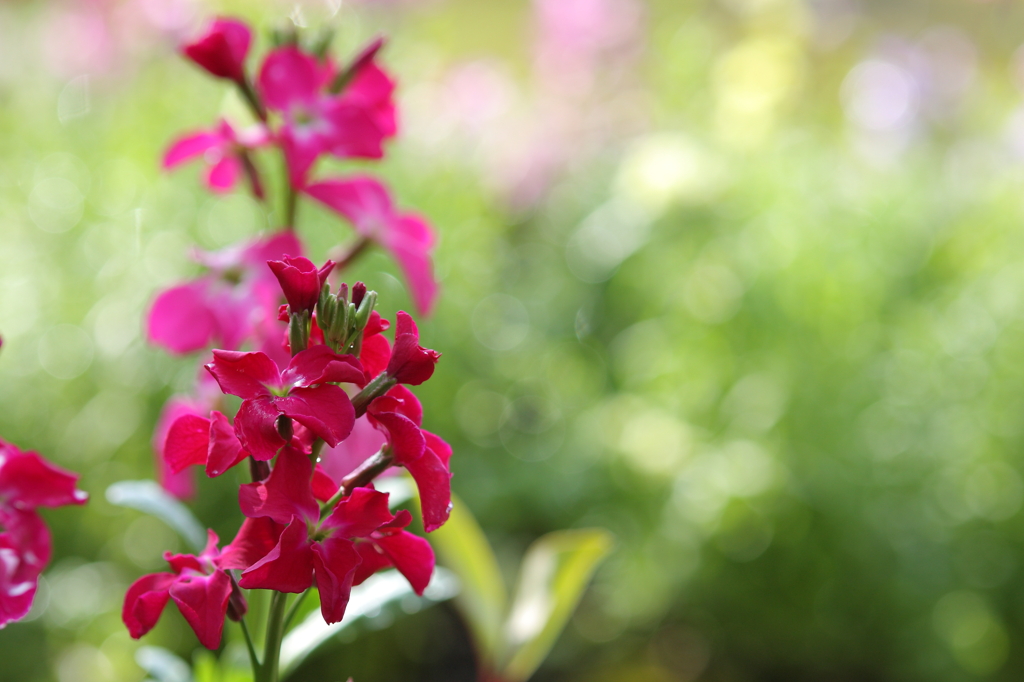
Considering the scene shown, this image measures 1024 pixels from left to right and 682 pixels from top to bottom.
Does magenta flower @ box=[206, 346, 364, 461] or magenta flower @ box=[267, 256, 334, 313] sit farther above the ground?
magenta flower @ box=[267, 256, 334, 313]

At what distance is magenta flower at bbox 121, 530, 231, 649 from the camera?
1.01 ft

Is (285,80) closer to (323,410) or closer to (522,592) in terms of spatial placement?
(323,410)

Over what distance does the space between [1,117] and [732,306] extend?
1.79 m

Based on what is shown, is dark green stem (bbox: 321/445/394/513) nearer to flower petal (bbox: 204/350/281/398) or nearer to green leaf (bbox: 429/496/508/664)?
flower petal (bbox: 204/350/281/398)

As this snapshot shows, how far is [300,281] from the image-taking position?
0.30 meters

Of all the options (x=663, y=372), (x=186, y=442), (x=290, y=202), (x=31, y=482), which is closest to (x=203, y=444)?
(x=186, y=442)

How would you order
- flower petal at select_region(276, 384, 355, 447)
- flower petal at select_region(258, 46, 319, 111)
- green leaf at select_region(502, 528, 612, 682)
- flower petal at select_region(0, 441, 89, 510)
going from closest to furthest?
flower petal at select_region(276, 384, 355, 447)
flower petal at select_region(0, 441, 89, 510)
flower petal at select_region(258, 46, 319, 111)
green leaf at select_region(502, 528, 612, 682)

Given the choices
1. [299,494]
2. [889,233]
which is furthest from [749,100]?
[299,494]

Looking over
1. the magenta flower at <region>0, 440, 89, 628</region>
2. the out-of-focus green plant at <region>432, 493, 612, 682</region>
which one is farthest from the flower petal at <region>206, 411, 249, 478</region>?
the out-of-focus green plant at <region>432, 493, 612, 682</region>

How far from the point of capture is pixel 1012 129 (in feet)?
7.79

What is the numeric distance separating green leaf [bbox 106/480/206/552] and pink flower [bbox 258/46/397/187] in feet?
0.68

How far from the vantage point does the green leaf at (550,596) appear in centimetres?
64

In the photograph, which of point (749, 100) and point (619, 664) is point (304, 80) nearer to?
point (619, 664)

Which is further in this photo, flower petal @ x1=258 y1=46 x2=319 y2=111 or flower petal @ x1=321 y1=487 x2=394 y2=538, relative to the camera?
flower petal @ x1=258 y1=46 x2=319 y2=111
